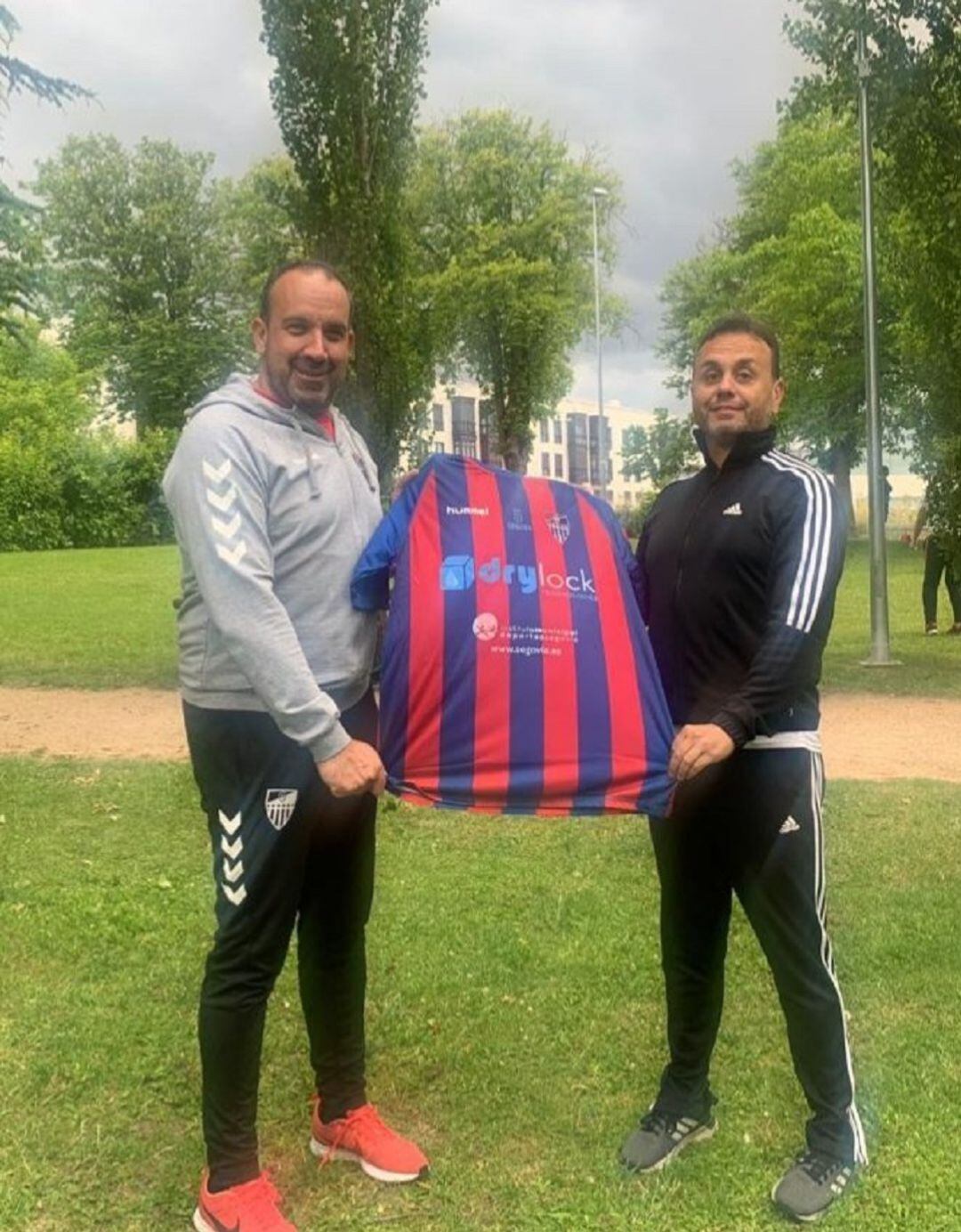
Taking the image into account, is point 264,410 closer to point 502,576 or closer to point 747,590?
point 502,576

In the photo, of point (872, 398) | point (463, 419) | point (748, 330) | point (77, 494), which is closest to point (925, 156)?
point (872, 398)

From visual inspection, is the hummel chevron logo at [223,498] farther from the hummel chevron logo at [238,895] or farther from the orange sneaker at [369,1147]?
the orange sneaker at [369,1147]

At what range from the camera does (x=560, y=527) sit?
315 cm

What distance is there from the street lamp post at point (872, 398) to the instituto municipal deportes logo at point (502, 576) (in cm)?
1141

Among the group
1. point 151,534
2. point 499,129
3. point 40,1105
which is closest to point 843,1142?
point 40,1105

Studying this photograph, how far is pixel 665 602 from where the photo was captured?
317 cm

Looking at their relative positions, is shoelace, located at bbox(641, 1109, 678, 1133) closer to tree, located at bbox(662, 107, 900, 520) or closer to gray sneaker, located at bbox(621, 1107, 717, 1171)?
gray sneaker, located at bbox(621, 1107, 717, 1171)

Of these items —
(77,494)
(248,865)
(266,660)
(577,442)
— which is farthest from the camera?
(577,442)

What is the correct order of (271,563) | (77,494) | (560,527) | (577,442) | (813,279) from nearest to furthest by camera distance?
(271,563) < (560,527) < (813,279) < (77,494) < (577,442)

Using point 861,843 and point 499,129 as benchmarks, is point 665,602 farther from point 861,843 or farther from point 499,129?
point 499,129

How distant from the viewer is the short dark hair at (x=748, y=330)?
315 centimetres

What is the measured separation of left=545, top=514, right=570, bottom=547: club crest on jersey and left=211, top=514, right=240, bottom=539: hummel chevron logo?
0.79 metres

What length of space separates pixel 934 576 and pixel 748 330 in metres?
13.9

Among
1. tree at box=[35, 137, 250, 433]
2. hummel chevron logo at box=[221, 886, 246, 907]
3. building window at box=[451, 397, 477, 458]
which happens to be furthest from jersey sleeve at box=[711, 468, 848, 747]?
building window at box=[451, 397, 477, 458]
